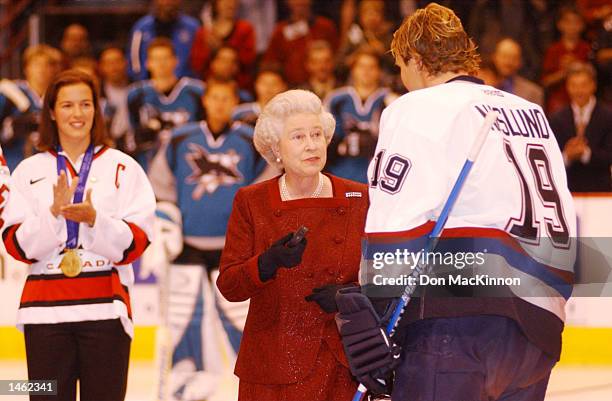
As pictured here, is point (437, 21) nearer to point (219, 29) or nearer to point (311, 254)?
point (311, 254)

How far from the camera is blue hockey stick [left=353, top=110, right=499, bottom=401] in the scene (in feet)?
9.23

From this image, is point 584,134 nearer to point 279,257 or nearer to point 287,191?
point 287,191

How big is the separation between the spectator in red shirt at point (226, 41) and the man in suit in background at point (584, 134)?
9.66 feet

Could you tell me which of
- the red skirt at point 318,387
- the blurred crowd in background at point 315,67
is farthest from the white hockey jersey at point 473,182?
the blurred crowd in background at point 315,67

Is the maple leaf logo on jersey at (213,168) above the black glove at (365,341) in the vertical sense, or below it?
above

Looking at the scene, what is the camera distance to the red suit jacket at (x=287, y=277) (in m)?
3.70

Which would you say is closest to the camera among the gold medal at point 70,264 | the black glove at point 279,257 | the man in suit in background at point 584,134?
the black glove at point 279,257

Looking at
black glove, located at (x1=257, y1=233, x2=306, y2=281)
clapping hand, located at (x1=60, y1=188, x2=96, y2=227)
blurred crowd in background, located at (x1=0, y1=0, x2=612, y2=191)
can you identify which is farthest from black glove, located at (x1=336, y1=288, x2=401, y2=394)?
blurred crowd in background, located at (x1=0, y1=0, x2=612, y2=191)

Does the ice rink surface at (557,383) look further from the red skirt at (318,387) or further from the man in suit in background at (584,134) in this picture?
the red skirt at (318,387)

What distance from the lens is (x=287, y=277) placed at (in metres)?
3.77

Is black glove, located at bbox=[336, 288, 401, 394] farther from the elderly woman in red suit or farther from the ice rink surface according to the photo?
the ice rink surface

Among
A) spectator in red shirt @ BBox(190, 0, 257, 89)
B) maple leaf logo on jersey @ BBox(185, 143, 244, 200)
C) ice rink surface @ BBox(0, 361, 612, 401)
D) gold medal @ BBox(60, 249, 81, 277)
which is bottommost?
ice rink surface @ BBox(0, 361, 612, 401)

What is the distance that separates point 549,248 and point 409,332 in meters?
0.47

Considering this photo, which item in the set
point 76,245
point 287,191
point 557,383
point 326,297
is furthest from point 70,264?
point 557,383
